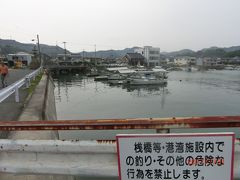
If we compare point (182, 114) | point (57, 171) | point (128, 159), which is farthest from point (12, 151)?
point (182, 114)

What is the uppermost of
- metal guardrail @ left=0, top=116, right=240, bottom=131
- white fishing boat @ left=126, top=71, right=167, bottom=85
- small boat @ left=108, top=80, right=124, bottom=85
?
metal guardrail @ left=0, top=116, right=240, bottom=131

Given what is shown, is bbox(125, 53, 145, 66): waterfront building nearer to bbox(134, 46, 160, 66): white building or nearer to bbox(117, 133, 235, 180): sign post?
bbox(134, 46, 160, 66): white building

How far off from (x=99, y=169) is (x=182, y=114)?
1882 cm

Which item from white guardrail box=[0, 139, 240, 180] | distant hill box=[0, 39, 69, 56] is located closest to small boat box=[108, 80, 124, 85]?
white guardrail box=[0, 139, 240, 180]

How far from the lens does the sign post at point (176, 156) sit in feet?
6.07

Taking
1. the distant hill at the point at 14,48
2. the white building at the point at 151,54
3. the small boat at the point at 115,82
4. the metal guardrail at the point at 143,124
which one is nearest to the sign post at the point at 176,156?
the metal guardrail at the point at 143,124

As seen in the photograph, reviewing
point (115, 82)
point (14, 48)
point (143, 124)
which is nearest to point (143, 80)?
point (115, 82)

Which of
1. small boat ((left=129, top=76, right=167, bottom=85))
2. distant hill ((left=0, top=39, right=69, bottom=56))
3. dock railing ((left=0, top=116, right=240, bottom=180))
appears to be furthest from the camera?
distant hill ((left=0, top=39, right=69, bottom=56))

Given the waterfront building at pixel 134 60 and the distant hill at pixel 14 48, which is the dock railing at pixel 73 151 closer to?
the waterfront building at pixel 134 60

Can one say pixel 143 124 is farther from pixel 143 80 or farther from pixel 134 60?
pixel 134 60

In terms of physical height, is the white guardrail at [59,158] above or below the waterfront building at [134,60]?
below

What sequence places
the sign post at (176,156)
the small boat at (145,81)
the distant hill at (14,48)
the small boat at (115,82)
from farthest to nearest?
1. the distant hill at (14,48)
2. the small boat at (115,82)
3. the small boat at (145,81)
4. the sign post at (176,156)

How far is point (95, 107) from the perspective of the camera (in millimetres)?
23219

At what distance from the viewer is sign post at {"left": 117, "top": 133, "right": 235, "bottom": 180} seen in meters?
1.85
